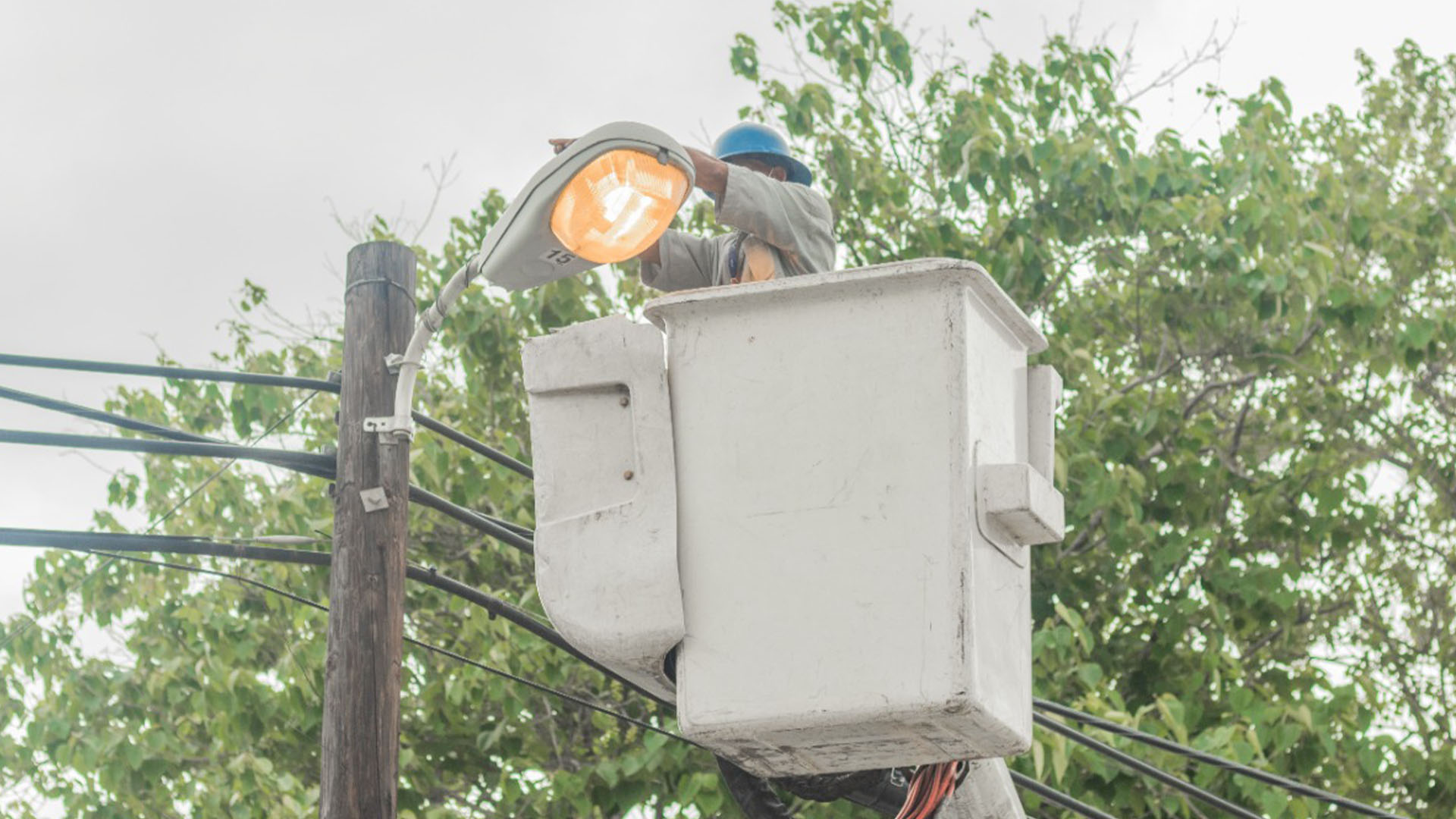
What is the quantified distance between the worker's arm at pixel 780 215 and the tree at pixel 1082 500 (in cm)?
328

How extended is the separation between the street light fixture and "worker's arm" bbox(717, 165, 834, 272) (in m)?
0.25

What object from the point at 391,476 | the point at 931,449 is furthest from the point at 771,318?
the point at 391,476

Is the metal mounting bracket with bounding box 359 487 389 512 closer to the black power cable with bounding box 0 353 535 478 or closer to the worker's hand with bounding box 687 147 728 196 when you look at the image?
the black power cable with bounding box 0 353 535 478

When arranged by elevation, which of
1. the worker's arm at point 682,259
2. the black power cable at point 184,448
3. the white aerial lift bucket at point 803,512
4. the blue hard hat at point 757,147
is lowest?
the white aerial lift bucket at point 803,512

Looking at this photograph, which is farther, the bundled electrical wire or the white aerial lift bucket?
the bundled electrical wire

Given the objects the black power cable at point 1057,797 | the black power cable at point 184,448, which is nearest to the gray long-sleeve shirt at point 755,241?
the black power cable at point 184,448

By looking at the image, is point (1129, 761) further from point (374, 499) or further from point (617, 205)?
point (617, 205)

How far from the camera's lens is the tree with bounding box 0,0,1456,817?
768 cm

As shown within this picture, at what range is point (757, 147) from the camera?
13.7 feet

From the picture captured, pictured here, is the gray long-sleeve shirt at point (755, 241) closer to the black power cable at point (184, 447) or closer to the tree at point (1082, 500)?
the black power cable at point (184, 447)

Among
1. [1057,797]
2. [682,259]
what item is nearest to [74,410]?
[682,259]

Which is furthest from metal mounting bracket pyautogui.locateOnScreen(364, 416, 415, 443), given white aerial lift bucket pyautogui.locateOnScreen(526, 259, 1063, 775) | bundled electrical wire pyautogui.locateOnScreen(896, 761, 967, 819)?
bundled electrical wire pyautogui.locateOnScreen(896, 761, 967, 819)

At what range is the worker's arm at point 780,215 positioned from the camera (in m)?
3.79

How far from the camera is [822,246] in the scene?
3965 millimetres
